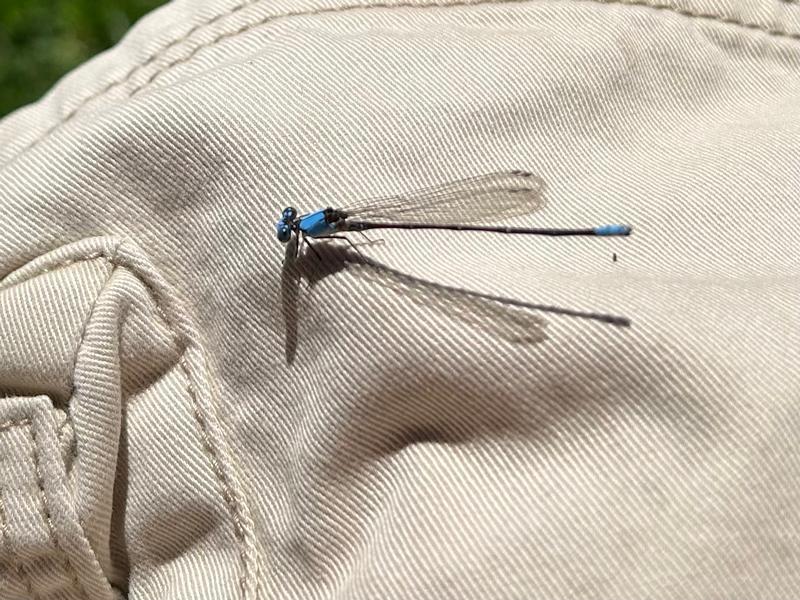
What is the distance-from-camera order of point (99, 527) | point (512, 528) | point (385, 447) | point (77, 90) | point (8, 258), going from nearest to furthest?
point (512, 528) → point (385, 447) → point (99, 527) → point (8, 258) → point (77, 90)

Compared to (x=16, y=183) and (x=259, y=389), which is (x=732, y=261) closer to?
(x=259, y=389)

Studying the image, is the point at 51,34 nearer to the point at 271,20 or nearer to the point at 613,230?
the point at 271,20

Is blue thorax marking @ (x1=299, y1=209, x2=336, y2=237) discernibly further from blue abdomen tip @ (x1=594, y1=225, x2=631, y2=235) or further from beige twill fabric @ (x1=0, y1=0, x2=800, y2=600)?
blue abdomen tip @ (x1=594, y1=225, x2=631, y2=235)

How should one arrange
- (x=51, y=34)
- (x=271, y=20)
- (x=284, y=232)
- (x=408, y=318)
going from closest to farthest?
(x=408, y=318), (x=284, y=232), (x=271, y=20), (x=51, y=34)

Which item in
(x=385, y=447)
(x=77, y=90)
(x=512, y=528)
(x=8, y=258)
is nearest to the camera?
(x=512, y=528)

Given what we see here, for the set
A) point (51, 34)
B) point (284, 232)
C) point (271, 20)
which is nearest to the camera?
point (284, 232)

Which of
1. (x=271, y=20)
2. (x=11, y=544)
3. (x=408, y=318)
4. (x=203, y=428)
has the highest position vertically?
(x=271, y=20)

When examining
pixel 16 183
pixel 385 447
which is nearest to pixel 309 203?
pixel 385 447

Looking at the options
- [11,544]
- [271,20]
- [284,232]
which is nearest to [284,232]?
[284,232]
